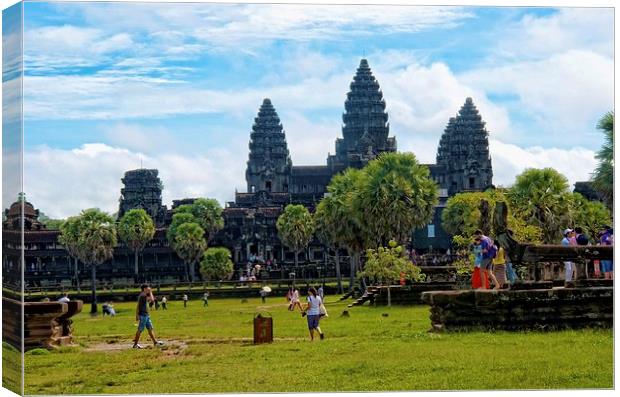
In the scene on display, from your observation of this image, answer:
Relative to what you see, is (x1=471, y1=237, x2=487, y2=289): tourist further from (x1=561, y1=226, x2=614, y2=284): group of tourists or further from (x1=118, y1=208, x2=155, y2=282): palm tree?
(x1=118, y1=208, x2=155, y2=282): palm tree

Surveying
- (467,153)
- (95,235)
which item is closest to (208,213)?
(95,235)

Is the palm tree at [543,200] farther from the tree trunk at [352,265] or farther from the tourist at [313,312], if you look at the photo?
the tourist at [313,312]

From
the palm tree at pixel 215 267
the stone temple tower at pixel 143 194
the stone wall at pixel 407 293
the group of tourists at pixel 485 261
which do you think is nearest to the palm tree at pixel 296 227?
the palm tree at pixel 215 267

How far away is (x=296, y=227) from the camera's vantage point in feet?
316

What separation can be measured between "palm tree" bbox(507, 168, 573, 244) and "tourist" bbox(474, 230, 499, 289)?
32.4 metres

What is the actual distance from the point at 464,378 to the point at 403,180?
38.2 metres

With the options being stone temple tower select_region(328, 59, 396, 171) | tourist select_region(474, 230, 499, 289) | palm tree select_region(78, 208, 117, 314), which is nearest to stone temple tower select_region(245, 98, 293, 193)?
stone temple tower select_region(328, 59, 396, 171)

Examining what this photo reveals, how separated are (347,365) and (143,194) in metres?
113

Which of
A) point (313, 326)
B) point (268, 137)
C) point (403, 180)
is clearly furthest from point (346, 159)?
point (313, 326)

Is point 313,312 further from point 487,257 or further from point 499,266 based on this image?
point 487,257

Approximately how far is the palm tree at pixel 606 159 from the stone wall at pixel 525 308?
2797 mm

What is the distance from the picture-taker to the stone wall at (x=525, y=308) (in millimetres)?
22016

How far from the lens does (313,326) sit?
83.5 feet

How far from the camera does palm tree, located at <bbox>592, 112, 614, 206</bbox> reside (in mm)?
21906
